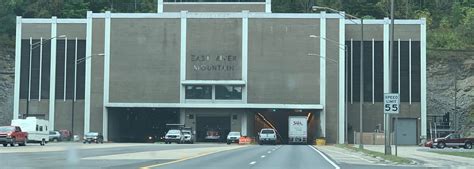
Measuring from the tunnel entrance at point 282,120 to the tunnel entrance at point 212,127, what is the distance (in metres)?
4.23

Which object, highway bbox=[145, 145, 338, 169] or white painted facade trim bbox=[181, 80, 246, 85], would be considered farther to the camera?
white painted facade trim bbox=[181, 80, 246, 85]

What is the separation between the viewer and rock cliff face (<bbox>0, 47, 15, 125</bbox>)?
9906 cm

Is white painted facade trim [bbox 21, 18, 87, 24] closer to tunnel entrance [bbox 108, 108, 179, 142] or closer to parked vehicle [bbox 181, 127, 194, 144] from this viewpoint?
tunnel entrance [bbox 108, 108, 179, 142]

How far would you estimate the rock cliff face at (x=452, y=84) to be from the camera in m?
103

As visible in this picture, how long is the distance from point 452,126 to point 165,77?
3913cm

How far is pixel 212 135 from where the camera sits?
91.4m

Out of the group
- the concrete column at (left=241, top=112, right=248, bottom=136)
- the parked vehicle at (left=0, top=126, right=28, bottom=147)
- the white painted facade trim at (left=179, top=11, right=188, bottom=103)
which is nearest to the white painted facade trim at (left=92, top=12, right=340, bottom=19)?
the white painted facade trim at (left=179, top=11, right=188, bottom=103)

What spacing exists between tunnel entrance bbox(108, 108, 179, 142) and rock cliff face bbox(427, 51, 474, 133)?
120 feet

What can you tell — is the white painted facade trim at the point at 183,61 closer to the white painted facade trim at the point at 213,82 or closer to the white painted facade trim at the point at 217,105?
the white painted facade trim at the point at 213,82

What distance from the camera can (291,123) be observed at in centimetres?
8288

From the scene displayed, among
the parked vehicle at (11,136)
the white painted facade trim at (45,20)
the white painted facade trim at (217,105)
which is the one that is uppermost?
the white painted facade trim at (45,20)

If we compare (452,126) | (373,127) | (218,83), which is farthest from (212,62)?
(452,126)

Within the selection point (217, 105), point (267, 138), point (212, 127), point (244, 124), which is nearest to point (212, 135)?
point (212, 127)

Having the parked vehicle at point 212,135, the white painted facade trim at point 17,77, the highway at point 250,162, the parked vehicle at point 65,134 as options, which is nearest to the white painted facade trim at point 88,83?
→ the parked vehicle at point 65,134
